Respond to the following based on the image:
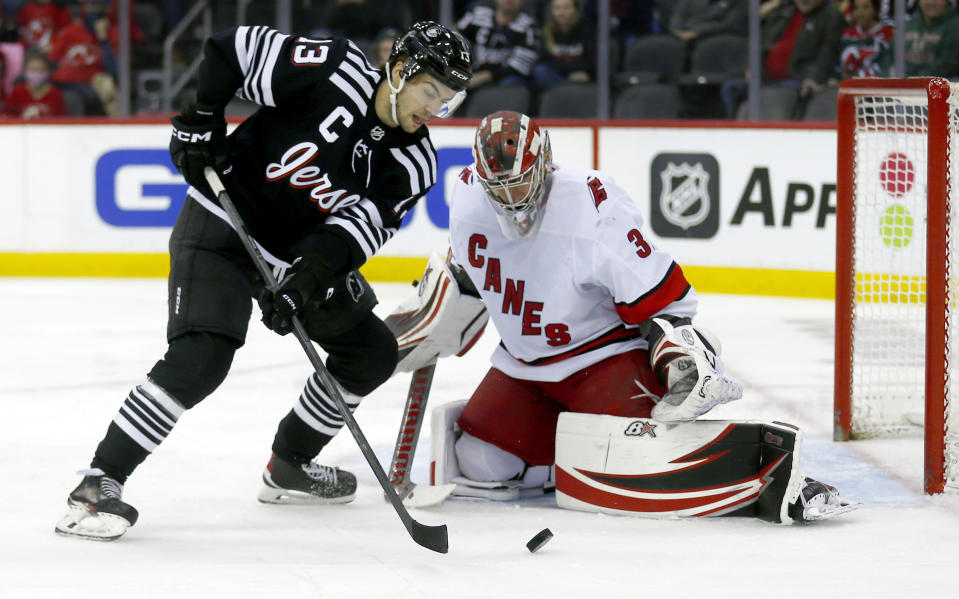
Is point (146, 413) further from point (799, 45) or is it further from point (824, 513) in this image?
point (799, 45)

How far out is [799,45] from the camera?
696 cm

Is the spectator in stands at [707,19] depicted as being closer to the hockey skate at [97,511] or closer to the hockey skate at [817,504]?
the hockey skate at [817,504]

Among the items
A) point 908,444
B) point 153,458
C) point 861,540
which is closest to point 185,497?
point 153,458

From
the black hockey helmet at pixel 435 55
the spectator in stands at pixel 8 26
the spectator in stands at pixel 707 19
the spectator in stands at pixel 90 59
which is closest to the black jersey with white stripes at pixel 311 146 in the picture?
the black hockey helmet at pixel 435 55

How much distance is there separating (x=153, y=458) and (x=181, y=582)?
1.08 meters

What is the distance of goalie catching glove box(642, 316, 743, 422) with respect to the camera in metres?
2.67

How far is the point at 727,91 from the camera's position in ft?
23.1

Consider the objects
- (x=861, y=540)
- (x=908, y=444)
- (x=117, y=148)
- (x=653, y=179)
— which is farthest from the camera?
(x=117, y=148)

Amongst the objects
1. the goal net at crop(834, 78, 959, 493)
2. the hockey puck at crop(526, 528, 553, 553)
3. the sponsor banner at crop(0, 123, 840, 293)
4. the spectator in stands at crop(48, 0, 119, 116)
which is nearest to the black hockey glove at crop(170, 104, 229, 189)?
the hockey puck at crop(526, 528, 553, 553)

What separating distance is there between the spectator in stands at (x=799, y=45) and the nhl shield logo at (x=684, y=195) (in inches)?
25.7

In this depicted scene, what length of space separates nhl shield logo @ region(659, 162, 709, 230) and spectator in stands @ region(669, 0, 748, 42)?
0.98 metres

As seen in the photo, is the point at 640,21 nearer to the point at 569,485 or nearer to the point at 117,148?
the point at 117,148

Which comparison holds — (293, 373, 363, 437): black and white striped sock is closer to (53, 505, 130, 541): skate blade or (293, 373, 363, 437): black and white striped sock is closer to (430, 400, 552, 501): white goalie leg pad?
(430, 400, 552, 501): white goalie leg pad

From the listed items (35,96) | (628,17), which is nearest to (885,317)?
(628,17)
